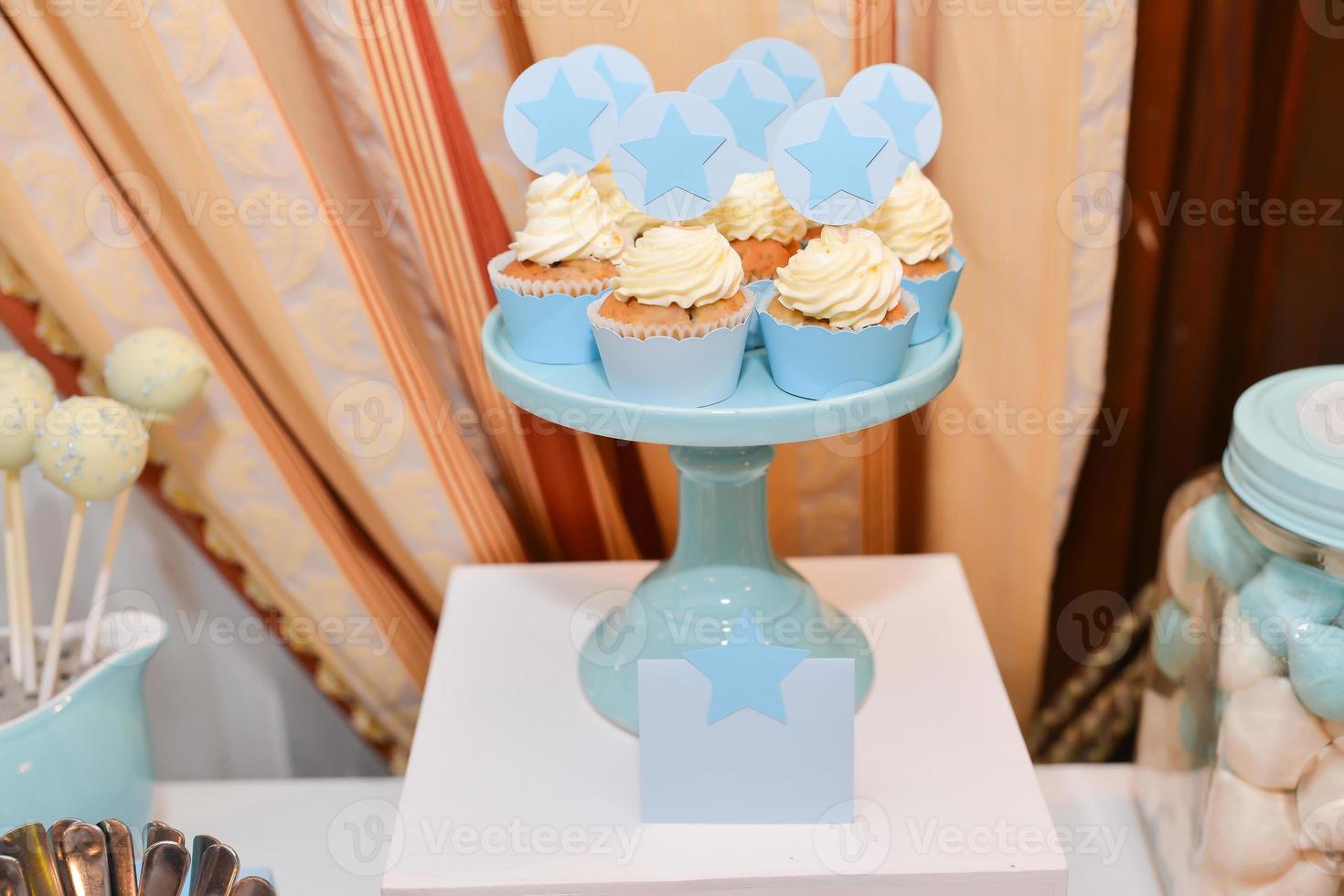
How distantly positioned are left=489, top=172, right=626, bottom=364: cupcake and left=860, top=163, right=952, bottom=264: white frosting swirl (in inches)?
7.9

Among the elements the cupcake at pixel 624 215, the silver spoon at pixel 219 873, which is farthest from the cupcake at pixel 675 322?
the silver spoon at pixel 219 873

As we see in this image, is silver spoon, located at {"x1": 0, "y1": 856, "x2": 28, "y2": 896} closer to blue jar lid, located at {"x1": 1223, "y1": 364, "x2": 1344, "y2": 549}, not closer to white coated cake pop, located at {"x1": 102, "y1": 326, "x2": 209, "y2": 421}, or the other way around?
white coated cake pop, located at {"x1": 102, "y1": 326, "x2": 209, "y2": 421}

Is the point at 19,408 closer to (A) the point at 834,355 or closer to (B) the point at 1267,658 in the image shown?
(A) the point at 834,355

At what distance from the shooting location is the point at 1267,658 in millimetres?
835

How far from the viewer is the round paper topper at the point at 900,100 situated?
34.0 inches

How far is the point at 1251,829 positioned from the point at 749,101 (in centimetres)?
66

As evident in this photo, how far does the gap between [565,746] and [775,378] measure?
13.4 inches

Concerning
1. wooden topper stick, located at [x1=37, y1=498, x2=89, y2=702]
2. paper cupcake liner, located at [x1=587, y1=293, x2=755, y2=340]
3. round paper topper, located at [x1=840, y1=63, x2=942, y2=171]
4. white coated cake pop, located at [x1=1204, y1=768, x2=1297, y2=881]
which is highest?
round paper topper, located at [x1=840, y1=63, x2=942, y2=171]

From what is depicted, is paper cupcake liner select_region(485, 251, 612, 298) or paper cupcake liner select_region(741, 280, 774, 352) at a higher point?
paper cupcake liner select_region(485, 251, 612, 298)

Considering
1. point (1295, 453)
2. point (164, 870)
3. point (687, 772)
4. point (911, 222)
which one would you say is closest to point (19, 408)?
point (164, 870)

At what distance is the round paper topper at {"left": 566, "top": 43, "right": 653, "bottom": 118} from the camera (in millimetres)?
865

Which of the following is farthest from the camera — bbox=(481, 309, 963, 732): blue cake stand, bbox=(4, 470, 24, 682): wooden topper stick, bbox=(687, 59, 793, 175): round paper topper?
bbox=(4, 470, 24, 682): wooden topper stick

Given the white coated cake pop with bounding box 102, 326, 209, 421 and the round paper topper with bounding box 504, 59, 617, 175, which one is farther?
the white coated cake pop with bounding box 102, 326, 209, 421

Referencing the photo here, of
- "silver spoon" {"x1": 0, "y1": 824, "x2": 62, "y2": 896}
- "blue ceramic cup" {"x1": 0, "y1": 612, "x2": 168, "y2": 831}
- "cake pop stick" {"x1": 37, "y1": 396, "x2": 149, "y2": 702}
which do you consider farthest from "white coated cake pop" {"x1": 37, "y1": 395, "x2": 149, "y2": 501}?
"silver spoon" {"x1": 0, "y1": 824, "x2": 62, "y2": 896}
